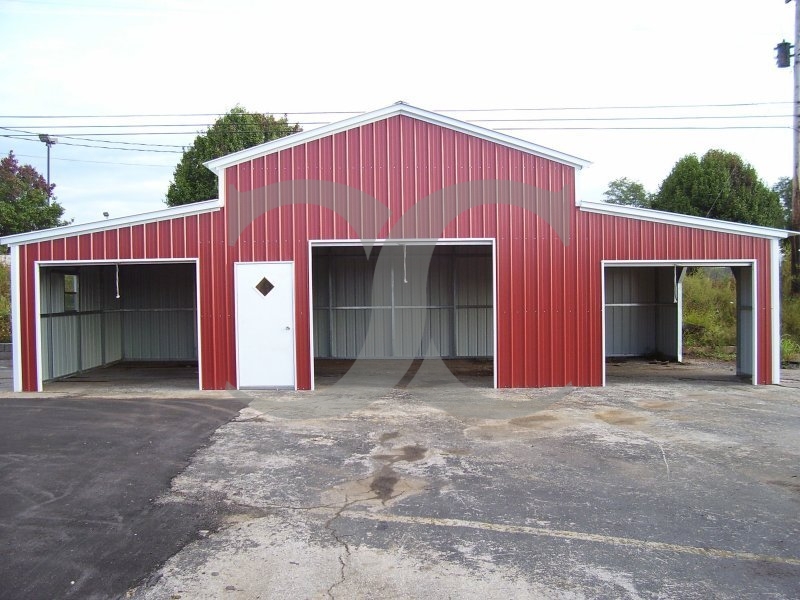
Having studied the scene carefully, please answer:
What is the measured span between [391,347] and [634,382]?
6463mm

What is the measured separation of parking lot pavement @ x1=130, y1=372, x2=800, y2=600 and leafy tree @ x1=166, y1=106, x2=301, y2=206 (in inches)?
707

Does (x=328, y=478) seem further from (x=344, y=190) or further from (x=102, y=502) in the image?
(x=344, y=190)

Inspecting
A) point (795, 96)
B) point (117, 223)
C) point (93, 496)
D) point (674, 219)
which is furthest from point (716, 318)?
point (93, 496)

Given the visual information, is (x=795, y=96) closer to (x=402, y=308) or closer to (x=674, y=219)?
(x=674, y=219)

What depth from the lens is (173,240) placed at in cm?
1059

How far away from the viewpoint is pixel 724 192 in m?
22.0

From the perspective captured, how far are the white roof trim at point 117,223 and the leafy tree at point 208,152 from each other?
46.6 feet

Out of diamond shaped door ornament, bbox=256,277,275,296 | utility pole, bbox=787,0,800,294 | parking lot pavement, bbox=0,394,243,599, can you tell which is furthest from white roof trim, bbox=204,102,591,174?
utility pole, bbox=787,0,800,294

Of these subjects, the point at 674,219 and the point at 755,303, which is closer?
the point at 674,219

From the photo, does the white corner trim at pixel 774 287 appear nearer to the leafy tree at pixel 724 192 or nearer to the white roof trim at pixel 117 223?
the white roof trim at pixel 117 223

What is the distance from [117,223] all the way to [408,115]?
17.2 ft

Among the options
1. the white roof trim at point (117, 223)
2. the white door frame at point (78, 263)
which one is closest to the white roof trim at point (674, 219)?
the white roof trim at point (117, 223)

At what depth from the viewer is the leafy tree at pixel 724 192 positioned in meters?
22.0

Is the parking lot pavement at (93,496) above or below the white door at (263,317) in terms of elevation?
below
